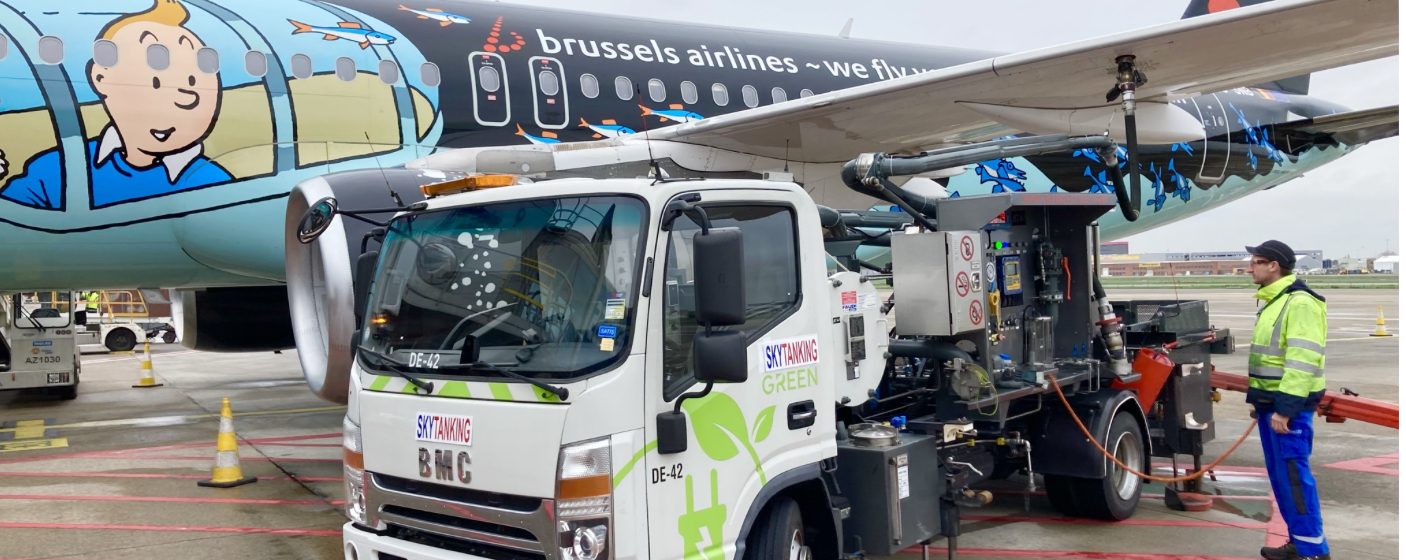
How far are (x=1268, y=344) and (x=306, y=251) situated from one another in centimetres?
612

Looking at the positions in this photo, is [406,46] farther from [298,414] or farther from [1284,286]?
[1284,286]

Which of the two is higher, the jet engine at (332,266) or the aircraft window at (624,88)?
the aircraft window at (624,88)

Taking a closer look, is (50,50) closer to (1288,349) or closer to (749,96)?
(749,96)

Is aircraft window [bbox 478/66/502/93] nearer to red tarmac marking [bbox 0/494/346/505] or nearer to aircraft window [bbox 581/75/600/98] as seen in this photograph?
aircraft window [bbox 581/75/600/98]

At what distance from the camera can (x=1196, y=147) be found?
14.7 meters

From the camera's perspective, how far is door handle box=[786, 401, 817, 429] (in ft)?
15.8

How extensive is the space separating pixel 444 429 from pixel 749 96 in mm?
8065

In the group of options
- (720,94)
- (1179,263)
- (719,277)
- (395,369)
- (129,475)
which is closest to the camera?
(719,277)

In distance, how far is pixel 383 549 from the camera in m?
4.55

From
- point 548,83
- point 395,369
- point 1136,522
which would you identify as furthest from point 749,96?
point 395,369

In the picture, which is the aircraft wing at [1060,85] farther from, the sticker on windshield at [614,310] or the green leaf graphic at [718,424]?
the sticker on windshield at [614,310]

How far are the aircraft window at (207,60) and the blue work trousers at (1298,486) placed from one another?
26.8 feet

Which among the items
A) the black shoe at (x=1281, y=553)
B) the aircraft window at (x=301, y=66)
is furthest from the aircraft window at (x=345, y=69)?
the black shoe at (x=1281, y=553)

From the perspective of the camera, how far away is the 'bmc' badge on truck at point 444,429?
4332 mm
